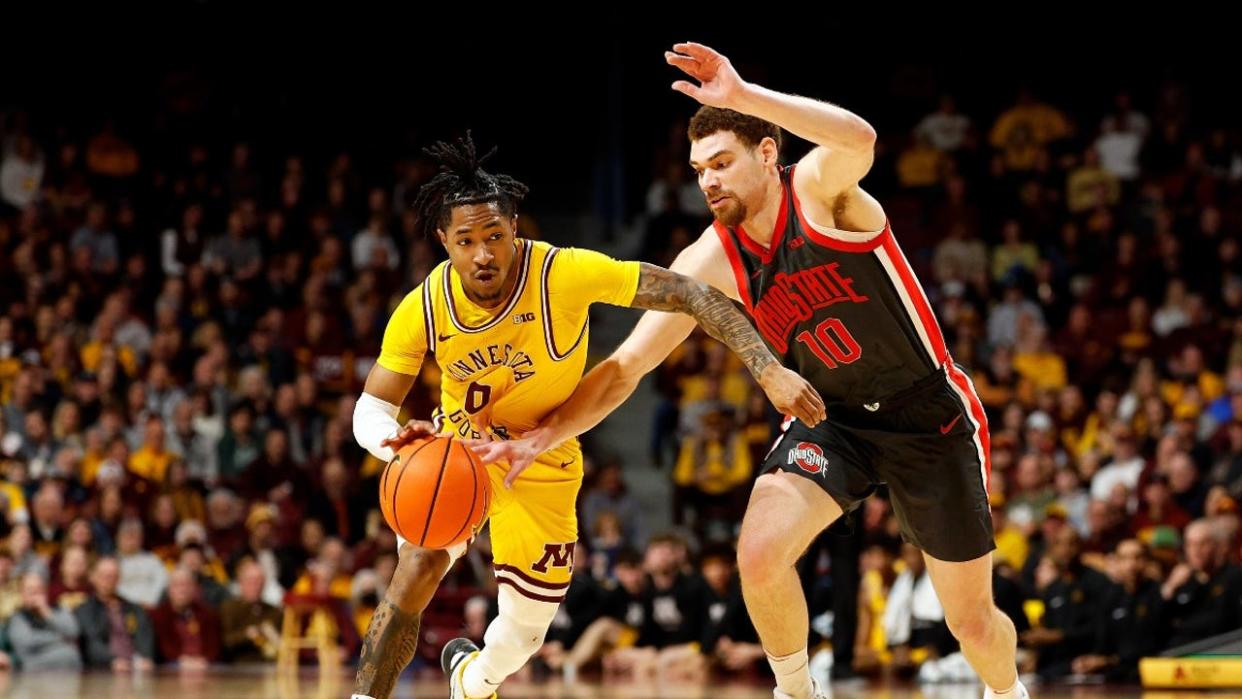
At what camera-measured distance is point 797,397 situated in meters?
5.63

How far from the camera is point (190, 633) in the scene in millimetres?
13609

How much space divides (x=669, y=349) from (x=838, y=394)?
73 centimetres

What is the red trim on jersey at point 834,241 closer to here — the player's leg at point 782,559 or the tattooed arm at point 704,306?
the tattooed arm at point 704,306

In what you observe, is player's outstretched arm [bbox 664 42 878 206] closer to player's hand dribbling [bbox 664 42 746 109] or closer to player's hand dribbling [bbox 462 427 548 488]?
player's hand dribbling [bbox 664 42 746 109]

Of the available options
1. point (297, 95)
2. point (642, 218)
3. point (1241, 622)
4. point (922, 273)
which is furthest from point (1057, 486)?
point (297, 95)

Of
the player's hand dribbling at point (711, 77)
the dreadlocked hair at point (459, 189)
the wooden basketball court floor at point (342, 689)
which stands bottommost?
the wooden basketball court floor at point (342, 689)

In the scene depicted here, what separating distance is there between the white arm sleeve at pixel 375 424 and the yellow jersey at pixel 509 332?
0.15 m

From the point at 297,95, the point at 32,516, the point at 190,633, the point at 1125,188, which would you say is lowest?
the point at 190,633

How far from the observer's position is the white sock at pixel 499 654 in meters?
6.66

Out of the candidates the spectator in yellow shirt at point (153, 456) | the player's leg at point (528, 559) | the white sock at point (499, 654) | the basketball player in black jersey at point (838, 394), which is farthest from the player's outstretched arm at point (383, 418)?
the spectator in yellow shirt at point (153, 456)

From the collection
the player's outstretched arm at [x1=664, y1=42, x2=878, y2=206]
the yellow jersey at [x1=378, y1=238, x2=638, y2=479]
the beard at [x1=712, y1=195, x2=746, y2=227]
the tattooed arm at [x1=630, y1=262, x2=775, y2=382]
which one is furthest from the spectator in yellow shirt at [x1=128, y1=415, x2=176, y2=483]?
the player's outstretched arm at [x1=664, y1=42, x2=878, y2=206]

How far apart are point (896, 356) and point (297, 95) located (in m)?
15.9

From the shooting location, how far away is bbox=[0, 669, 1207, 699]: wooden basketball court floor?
33.1ft

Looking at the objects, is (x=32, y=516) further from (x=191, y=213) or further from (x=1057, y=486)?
(x=1057, y=486)
